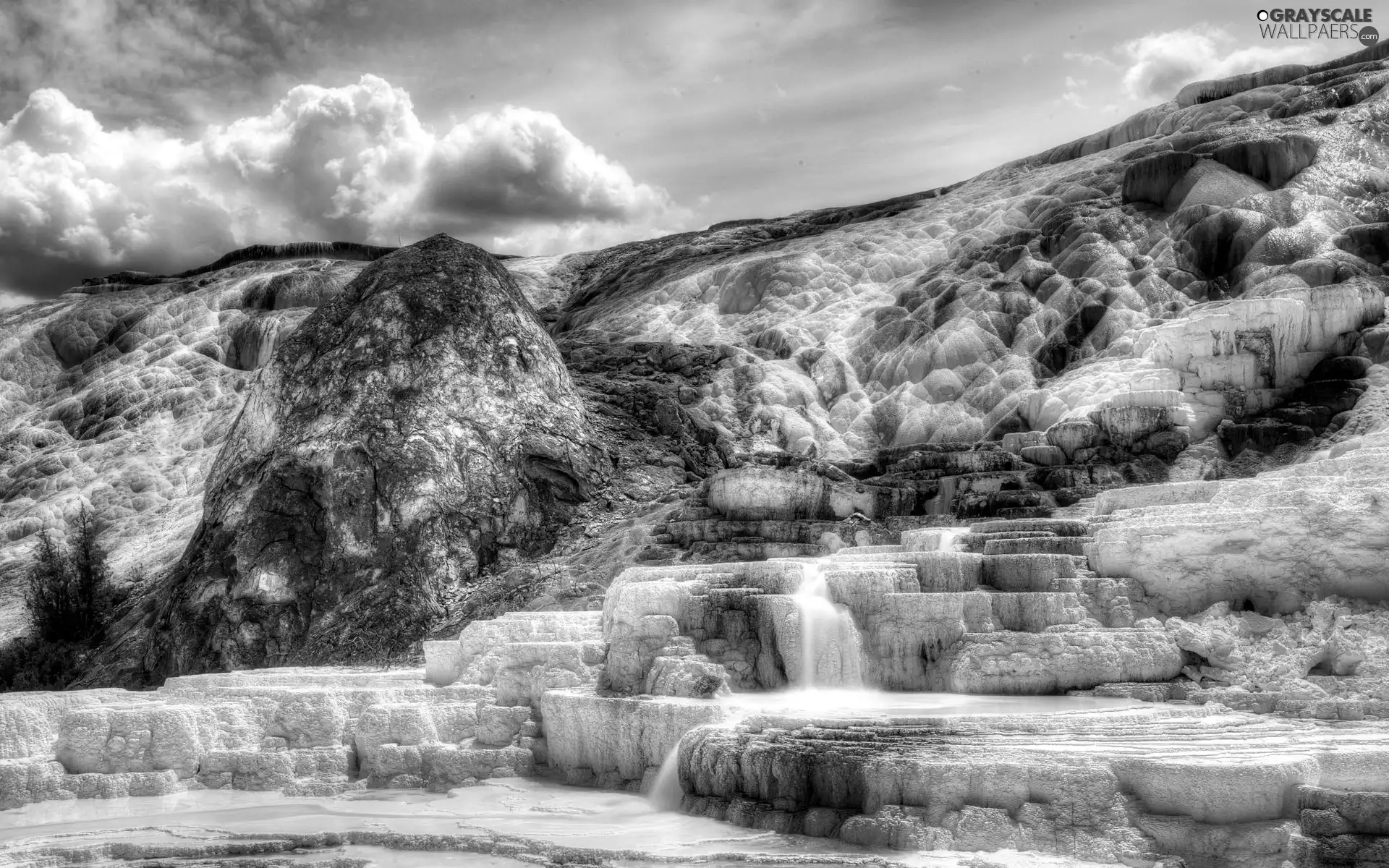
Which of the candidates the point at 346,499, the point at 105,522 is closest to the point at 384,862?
the point at 346,499

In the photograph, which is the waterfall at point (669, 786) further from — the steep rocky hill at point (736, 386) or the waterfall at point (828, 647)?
the steep rocky hill at point (736, 386)

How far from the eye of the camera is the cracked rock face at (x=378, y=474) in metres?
29.6

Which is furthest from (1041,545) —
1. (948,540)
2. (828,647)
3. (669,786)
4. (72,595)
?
(72,595)

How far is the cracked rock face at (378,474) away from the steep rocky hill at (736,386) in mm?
71

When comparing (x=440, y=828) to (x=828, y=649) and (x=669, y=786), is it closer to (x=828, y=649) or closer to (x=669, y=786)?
(x=669, y=786)

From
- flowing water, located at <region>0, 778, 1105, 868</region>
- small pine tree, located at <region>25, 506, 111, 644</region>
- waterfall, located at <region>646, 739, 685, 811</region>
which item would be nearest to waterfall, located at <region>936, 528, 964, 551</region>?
waterfall, located at <region>646, 739, 685, 811</region>

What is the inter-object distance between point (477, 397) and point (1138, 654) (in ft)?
64.9

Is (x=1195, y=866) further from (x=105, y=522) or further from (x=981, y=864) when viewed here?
(x=105, y=522)

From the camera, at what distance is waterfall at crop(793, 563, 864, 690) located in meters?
18.1

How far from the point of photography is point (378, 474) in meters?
30.7

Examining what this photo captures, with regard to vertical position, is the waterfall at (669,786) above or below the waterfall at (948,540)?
below

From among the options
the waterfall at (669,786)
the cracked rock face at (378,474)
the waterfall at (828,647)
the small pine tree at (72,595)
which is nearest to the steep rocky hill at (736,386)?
the cracked rock face at (378,474)

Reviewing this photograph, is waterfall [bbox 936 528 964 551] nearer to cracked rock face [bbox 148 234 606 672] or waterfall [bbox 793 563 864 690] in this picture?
waterfall [bbox 793 563 864 690]

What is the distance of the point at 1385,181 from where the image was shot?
125 ft
